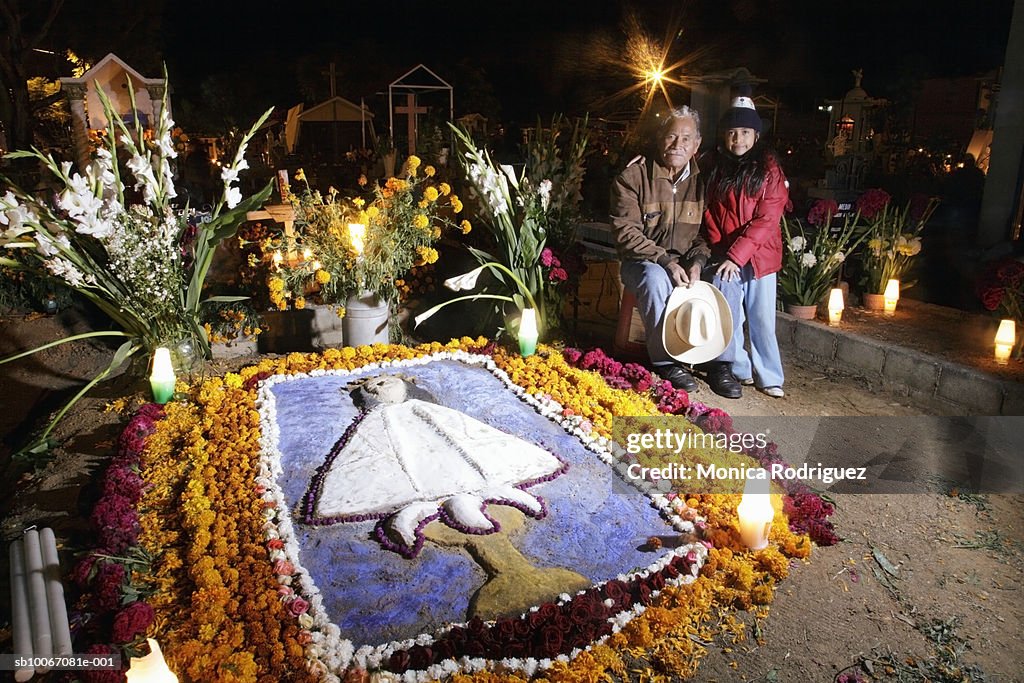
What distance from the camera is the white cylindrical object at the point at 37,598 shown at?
2406 millimetres

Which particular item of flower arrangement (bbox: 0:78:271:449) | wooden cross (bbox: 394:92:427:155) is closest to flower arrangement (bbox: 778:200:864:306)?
flower arrangement (bbox: 0:78:271:449)

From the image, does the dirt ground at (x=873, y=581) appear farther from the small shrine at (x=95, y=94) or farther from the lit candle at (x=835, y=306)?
the small shrine at (x=95, y=94)

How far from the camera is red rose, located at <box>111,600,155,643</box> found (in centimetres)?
240

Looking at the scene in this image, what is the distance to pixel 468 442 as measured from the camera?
3906mm

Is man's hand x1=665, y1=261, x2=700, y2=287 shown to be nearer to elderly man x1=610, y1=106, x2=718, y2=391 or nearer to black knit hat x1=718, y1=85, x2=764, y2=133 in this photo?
elderly man x1=610, y1=106, x2=718, y2=391

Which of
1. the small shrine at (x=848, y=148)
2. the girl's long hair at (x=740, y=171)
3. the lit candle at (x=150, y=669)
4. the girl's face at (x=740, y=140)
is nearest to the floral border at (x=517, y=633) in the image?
the lit candle at (x=150, y=669)

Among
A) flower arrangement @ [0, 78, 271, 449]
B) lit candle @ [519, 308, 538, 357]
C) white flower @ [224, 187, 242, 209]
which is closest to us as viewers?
flower arrangement @ [0, 78, 271, 449]

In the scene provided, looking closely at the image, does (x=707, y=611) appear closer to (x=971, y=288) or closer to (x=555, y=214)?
(x=555, y=214)

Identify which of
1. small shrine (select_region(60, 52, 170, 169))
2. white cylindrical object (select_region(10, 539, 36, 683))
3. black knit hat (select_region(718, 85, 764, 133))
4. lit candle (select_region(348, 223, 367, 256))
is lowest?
white cylindrical object (select_region(10, 539, 36, 683))

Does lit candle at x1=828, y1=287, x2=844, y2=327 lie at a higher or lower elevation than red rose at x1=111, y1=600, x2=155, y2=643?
higher

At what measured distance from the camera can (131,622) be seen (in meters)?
2.43

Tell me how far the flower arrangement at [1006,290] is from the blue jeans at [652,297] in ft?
7.24

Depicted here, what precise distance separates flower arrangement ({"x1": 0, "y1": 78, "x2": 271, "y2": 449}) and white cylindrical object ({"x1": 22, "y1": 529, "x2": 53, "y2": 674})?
1.27 m

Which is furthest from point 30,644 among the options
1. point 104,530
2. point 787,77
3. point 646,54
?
point 787,77
